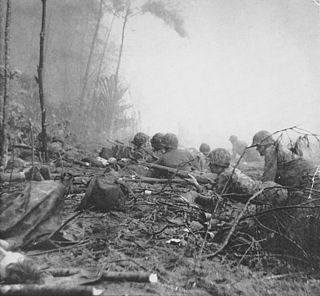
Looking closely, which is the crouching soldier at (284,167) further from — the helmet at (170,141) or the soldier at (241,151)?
the soldier at (241,151)

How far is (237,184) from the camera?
3.99 metres

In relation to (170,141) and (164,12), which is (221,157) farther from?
(164,12)

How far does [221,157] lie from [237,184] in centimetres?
89

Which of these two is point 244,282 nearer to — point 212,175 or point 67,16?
point 212,175

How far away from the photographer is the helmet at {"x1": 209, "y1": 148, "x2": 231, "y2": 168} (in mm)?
4790

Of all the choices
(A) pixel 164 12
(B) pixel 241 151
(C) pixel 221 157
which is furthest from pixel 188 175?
(A) pixel 164 12

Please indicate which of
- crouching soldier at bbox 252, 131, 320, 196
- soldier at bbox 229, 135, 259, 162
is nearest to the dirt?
crouching soldier at bbox 252, 131, 320, 196

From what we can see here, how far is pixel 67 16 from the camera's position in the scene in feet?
76.9

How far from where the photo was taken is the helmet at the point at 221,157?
4.79 metres

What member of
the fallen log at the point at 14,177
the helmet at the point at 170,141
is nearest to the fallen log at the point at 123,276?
the fallen log at the point at 14,177

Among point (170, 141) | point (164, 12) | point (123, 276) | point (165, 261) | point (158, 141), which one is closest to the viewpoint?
point (123, 276)

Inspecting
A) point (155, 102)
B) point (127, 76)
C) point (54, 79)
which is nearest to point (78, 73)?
point (54, 79)

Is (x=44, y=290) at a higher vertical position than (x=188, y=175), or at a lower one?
lower

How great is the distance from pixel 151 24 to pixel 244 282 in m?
33.5
